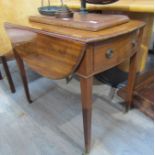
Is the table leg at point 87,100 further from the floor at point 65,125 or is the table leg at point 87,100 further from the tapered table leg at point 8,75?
the tapered table leg at point 8,75

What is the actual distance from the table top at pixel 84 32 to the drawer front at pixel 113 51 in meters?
0.04

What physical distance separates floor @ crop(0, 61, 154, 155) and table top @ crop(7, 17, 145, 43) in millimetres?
743

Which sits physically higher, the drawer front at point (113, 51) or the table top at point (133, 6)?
the table top at point (133, 6)

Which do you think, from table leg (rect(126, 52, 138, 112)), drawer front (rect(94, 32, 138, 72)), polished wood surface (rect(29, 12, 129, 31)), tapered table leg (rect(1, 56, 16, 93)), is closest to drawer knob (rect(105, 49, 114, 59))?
drawer front (rect(94, 32, 138, 72))

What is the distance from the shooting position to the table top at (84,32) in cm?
75

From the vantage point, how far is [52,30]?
35.4 inches

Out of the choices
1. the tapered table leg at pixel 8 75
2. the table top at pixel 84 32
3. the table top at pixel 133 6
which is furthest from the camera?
the tapered table leg at pixel 8 75

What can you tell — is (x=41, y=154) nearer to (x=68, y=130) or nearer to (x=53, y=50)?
(x=68, y=130)

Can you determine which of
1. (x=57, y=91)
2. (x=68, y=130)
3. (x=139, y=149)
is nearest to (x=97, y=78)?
(x=57, y=91)

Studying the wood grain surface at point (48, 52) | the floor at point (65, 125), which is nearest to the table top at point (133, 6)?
the wood grain surface at point (48, 52)

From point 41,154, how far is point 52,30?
0.78 metres

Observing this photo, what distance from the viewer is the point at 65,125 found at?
53.0 inches

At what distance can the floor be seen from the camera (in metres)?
1.16

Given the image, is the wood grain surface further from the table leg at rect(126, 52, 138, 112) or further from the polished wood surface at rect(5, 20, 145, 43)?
the table leg at rect(126, 52, 138, 112)
